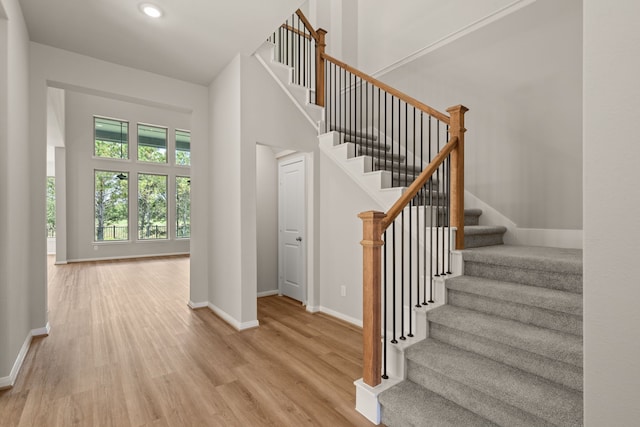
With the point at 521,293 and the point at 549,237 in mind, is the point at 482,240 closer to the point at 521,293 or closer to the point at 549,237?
the point at 549,237

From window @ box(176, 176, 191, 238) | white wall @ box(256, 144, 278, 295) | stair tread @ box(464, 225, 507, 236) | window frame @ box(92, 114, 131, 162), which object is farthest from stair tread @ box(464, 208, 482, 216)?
window frame @ box(92, 114, 131, 162)

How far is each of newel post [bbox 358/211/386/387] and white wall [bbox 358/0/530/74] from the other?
3107 mm

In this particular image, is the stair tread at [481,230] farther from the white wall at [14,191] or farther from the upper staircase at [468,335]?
the white wall at [14,191]

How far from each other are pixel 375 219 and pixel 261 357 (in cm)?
182

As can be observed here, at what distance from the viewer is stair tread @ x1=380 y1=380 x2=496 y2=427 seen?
1746 mm

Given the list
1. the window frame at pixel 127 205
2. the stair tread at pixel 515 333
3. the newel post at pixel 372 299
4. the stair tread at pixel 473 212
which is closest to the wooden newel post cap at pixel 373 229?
the newel post at pixel 372 299

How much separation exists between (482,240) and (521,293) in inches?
43.1

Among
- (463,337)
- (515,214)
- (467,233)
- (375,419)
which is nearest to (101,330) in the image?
(375,419)

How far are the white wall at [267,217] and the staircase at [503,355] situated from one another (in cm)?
329

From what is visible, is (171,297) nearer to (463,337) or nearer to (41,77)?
(41,77)

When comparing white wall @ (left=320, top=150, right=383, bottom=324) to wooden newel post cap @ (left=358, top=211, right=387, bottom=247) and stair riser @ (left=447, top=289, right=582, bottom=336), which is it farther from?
wooden newel post cap @ (left=358, top=211, right=387, bottom=247)

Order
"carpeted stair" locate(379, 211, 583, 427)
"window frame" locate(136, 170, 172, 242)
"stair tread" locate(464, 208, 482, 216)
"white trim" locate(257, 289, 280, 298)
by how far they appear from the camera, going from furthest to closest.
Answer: "window frame" locate(136, 170, 172, 242) < "white trim" locate(257, 289, 280, 298) < "stair tread" locate(464, 208, 482, 216) < "carpeted stair" locate(379, 211, 583, 427)

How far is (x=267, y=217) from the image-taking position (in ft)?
17.1

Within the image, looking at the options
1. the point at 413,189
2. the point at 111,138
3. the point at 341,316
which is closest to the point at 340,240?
the point at 341,316
